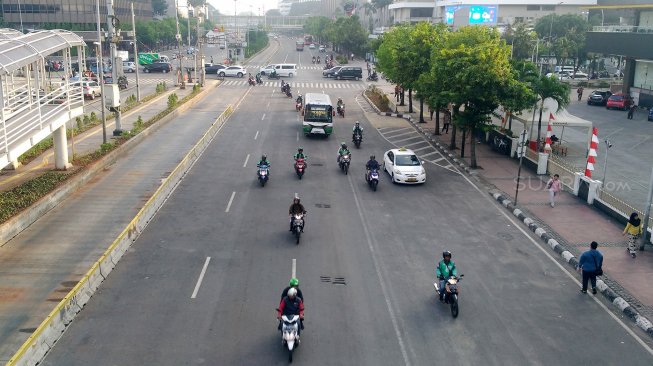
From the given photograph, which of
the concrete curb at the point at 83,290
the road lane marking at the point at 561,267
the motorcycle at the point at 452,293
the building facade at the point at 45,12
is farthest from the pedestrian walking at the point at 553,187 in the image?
the building facade at the point at 45,12

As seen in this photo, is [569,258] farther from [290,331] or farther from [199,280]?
[199,280]

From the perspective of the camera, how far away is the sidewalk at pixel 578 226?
17016 millimetres

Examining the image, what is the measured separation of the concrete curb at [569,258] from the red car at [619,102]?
34853mm

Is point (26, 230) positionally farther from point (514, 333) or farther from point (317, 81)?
point (317, 81)

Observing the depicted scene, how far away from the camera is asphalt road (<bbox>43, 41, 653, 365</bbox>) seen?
1311cm

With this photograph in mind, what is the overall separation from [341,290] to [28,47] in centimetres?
1499

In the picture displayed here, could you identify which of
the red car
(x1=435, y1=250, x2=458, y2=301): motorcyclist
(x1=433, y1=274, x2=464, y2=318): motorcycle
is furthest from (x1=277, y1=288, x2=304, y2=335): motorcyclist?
the red car

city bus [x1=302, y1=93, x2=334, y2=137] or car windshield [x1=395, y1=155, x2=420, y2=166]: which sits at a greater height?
city bus [x1=302, y1=93, x2=334, y2=137]

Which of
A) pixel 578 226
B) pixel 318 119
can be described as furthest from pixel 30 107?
pixel 578 226

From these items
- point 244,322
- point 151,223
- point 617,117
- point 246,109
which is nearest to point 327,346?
point 244,322

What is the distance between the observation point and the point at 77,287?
14.6m

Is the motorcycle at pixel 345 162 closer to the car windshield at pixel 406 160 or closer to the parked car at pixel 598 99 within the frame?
the car windshield at pixel 406 160

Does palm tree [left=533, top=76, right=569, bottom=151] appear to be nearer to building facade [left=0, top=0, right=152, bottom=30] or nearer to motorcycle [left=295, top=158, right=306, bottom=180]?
motorcycle [left=295, top=158, right=306, bottom=180]

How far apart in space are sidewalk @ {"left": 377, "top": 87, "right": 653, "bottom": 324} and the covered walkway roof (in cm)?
1971
